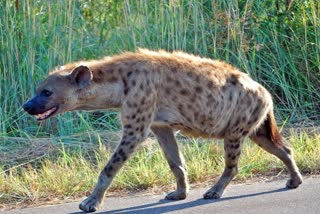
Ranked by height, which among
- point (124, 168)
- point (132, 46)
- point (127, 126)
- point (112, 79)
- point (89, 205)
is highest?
point (112, 79)

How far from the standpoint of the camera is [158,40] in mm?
8227

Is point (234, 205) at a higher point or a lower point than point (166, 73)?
lower

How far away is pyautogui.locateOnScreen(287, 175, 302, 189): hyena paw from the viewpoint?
5.80 meters

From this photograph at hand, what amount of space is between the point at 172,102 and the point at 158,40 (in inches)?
100

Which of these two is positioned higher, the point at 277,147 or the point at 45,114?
the point at 45,114

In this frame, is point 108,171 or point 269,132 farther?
point 269,132

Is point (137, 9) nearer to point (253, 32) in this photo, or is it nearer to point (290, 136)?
point (253, 32)

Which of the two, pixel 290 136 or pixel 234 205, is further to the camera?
pixel 290 136

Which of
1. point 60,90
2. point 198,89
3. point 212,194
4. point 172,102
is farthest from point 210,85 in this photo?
point 60,90

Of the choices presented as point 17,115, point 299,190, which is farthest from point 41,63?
point 299,190

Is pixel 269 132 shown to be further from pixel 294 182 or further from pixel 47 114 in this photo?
pixel 47 114

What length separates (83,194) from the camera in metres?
5.83

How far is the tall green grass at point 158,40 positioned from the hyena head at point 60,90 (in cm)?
185

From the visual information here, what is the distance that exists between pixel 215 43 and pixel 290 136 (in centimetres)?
141
